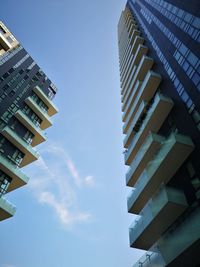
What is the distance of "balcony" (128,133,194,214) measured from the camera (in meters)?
16.8

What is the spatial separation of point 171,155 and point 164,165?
1107 mm

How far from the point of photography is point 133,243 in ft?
62.4

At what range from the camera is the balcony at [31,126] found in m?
35.8

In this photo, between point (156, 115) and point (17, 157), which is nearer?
point (156, 115)

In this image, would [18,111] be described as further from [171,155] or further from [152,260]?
[152,260]

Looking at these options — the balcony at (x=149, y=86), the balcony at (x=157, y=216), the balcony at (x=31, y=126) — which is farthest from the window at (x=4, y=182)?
the balcony at (x=149, y=86)

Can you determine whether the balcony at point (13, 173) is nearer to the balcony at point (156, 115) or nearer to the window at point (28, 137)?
the window at point (28, 137)

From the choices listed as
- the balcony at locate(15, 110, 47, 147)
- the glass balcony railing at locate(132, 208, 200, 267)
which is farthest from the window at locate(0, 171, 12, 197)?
the glass balcony railing at locate(132, 208, 200, 267)

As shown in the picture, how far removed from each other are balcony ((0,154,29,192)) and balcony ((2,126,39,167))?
2.59m

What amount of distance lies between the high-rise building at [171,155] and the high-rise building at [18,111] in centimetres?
1429

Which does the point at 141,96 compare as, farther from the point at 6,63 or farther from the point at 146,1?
the point at 146,1

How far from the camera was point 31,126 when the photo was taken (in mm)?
36750

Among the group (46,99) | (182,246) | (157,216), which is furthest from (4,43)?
(182,246)

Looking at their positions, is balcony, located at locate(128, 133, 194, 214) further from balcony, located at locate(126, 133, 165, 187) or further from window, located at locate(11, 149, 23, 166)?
window, located at locate(11, 149, 23, 166)
